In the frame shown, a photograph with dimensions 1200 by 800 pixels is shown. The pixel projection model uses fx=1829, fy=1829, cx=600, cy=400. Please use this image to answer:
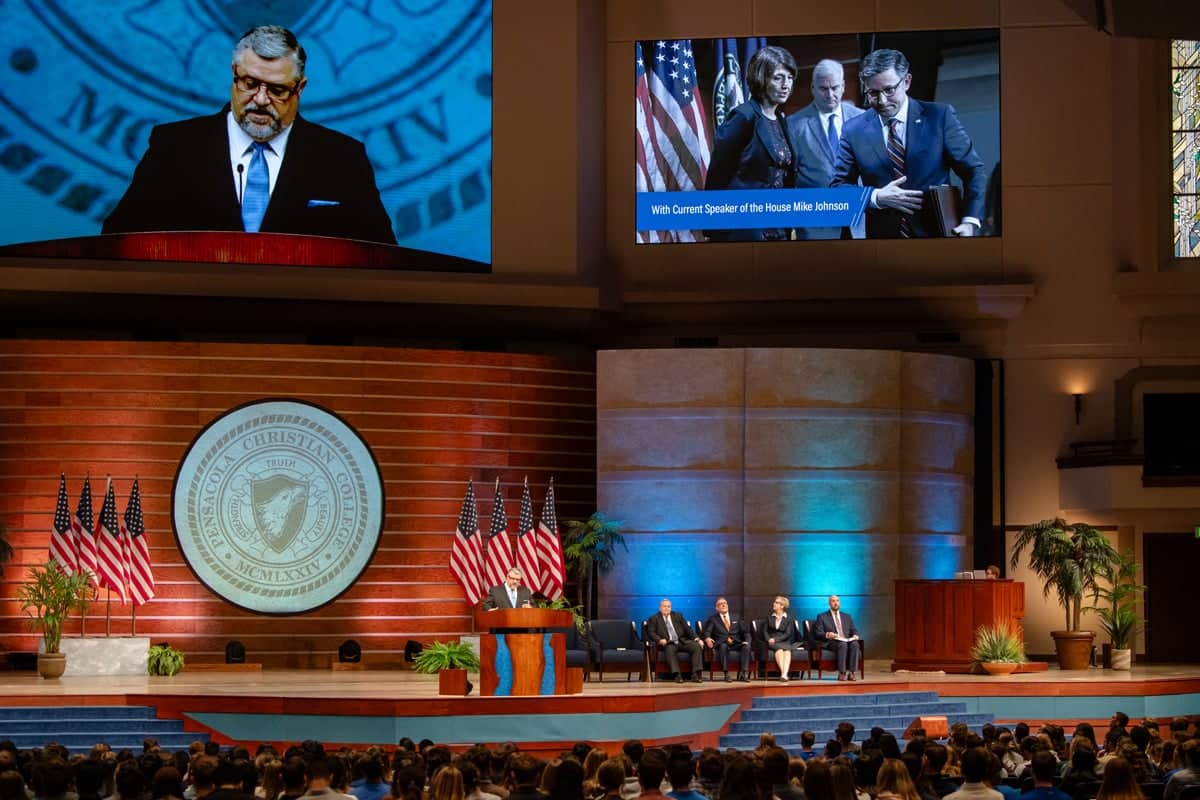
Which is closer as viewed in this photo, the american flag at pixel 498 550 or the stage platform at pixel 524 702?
the stage platform at pixel 524 702

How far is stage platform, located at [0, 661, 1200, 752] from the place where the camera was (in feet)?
47.6

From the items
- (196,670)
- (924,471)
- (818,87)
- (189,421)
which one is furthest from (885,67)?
(196,670)

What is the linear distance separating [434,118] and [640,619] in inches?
249

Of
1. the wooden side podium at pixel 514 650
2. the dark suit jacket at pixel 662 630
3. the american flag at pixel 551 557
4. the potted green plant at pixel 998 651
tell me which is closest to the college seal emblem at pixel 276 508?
the american flag at pixel 551 557

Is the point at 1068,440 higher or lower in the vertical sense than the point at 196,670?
higher

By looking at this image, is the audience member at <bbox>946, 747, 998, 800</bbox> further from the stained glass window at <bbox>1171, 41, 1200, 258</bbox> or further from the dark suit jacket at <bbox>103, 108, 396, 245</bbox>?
the stained glass window at <bbox>1171, 41, 1200, 258</bbox>

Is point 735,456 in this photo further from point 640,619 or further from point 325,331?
point 325,331

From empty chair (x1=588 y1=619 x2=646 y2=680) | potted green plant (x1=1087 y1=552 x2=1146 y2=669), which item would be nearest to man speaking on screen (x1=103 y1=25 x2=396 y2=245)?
empty chair (x1=588 y1=619 x2=646 y2=680)

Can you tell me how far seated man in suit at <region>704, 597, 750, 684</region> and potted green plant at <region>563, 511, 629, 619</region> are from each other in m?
2.32

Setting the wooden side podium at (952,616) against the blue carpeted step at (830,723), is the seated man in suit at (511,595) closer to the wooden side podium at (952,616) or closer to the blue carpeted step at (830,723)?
the blue carpeted step at (830,723)

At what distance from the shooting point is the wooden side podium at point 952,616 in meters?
18.8

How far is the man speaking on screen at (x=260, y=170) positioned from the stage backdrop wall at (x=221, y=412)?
1.63 m

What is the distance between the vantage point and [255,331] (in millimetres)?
21797

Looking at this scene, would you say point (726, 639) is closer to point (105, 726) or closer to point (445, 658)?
point (445, 658)
